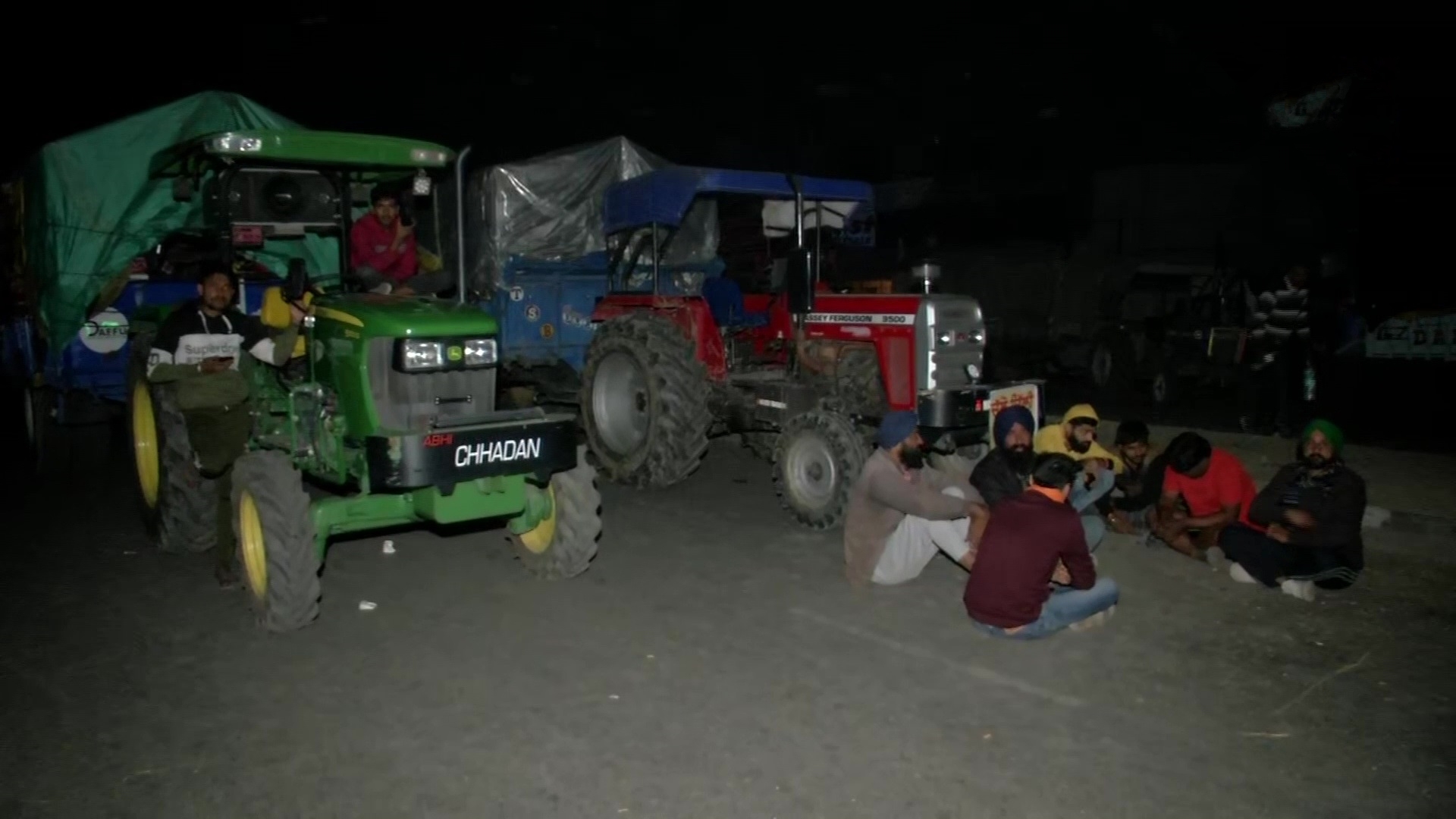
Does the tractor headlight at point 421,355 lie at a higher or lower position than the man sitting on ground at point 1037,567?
higher

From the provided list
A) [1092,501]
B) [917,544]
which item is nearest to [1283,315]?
[1092,501]

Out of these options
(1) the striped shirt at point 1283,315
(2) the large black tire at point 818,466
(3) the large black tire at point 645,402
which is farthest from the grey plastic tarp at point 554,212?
(1) the striped shirt at point 1283,315

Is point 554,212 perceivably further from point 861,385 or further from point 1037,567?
point 1037,567

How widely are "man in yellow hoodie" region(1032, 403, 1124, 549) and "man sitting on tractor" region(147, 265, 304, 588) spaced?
15.8 feet

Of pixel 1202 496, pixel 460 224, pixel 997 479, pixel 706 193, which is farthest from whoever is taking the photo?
pixel 706 193

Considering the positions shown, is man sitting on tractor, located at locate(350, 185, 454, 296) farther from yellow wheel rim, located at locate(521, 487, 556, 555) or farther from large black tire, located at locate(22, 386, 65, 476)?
large black tire, located at locate(22, 386, 65, 476)

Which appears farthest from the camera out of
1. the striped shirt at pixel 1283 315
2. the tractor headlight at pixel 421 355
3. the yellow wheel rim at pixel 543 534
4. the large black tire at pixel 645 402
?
the striped shirt at pixel 1283 315

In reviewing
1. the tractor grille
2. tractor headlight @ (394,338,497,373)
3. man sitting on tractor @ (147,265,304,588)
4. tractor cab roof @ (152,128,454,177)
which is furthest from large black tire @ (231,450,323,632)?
tractor cab roof @ (152,128,454,177)

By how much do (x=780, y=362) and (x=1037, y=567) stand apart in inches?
171

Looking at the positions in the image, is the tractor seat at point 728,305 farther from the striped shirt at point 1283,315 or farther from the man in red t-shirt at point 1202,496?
the striped shirt at point 1283,315

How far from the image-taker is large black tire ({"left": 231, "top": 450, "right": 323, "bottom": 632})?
5.23 meters

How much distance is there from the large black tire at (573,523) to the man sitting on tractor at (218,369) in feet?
5.73

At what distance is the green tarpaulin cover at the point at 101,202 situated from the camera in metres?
8.73

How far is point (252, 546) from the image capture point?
18.5 ft
